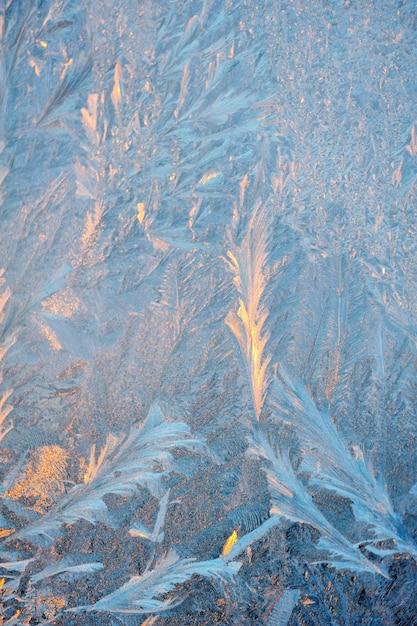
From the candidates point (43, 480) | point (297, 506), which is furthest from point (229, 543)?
point (43, 480)

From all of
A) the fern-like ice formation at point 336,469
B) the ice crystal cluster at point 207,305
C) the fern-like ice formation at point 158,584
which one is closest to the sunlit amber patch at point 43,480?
the ice crystal cluster at point 207,305

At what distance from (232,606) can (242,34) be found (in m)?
0.58

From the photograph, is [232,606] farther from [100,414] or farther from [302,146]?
[302,146]

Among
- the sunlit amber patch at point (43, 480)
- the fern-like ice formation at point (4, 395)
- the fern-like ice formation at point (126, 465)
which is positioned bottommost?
the fern-like ice formation at point (126, 465)

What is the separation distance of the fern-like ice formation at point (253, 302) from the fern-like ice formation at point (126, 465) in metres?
0.09

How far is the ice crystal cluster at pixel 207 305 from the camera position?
2.13 feet

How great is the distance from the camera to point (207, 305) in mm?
672

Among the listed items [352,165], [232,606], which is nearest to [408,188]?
[352,165]

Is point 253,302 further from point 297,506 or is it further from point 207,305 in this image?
point 297,506

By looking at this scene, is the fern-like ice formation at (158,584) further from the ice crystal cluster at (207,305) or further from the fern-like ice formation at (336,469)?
the fern-like ice formation at (336,469)

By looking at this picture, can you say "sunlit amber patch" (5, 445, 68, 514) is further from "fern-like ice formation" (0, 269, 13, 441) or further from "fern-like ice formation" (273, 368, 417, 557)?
"fern-like ice formation" (273, 368, 417, 557)

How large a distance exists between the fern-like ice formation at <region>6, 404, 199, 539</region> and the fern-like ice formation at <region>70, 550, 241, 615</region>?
0.23 ft

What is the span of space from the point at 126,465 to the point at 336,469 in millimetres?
216

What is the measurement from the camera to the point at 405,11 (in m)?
0.66
